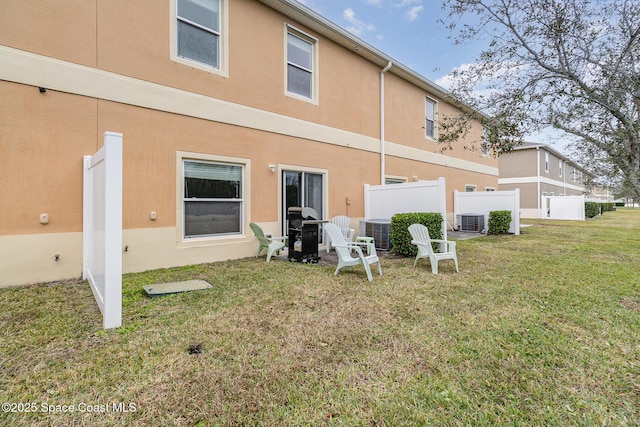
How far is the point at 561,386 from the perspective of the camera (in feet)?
7.80

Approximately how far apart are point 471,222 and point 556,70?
8041 millimetres

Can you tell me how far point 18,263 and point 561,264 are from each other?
34.4 feet

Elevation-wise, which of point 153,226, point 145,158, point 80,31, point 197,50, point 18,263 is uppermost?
point 197,50

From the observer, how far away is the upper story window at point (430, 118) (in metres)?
12.8

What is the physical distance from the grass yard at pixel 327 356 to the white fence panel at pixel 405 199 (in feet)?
11.3

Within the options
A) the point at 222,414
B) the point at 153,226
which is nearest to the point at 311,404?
the point at 222,414

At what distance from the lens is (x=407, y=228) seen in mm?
7750

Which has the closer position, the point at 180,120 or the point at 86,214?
the point at 86,214

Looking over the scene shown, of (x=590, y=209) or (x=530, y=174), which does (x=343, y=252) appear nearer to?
(x=530, y=174)

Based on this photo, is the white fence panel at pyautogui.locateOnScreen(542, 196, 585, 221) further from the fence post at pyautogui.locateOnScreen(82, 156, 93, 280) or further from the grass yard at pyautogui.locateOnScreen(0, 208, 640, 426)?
the fence post at pyautogui.locateOnScreen(82, 156, 93, 280)

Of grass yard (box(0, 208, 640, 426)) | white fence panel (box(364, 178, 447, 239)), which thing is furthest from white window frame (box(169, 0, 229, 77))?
white fence panel (box(364, 178, 447, 239))

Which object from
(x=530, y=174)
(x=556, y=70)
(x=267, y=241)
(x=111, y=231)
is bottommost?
(x=267, y=241)

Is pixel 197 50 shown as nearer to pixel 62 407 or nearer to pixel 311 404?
pixel 62 407

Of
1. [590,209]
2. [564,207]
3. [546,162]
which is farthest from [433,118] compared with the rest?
[590,209]
